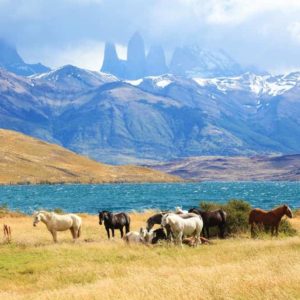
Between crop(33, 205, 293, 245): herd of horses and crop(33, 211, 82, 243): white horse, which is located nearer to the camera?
crop(33, 205, 293, 245): herd of horses

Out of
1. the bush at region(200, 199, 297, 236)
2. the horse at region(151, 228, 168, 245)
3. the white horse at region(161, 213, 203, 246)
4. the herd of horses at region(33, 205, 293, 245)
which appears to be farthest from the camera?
the bush at region(200, 199, 297, 236)

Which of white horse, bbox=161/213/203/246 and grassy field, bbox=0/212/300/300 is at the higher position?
white horse, bbox=161/213/203/246

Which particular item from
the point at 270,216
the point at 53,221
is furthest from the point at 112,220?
the point at 270,216

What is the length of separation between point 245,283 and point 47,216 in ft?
60.0

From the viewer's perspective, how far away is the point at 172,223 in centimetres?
2873

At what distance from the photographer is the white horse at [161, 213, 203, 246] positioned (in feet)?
94.2

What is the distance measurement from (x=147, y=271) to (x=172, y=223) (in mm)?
7823

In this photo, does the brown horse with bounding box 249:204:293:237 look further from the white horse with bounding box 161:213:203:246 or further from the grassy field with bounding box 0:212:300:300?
the white horse with bounding box 161:213:203:246

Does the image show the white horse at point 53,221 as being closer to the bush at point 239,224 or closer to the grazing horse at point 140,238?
the grazing horse at point 140,238

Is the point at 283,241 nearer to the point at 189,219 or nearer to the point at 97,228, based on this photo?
the point at 189,219

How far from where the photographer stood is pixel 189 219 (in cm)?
2972

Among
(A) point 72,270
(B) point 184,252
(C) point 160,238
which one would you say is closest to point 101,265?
(A) point 72,270

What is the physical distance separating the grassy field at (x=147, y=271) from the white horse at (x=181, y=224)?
1204 mm

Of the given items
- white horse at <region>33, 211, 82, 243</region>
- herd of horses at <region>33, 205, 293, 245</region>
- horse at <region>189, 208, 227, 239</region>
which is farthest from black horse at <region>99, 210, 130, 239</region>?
horse at <region>189, 208, 227, 239</region>
